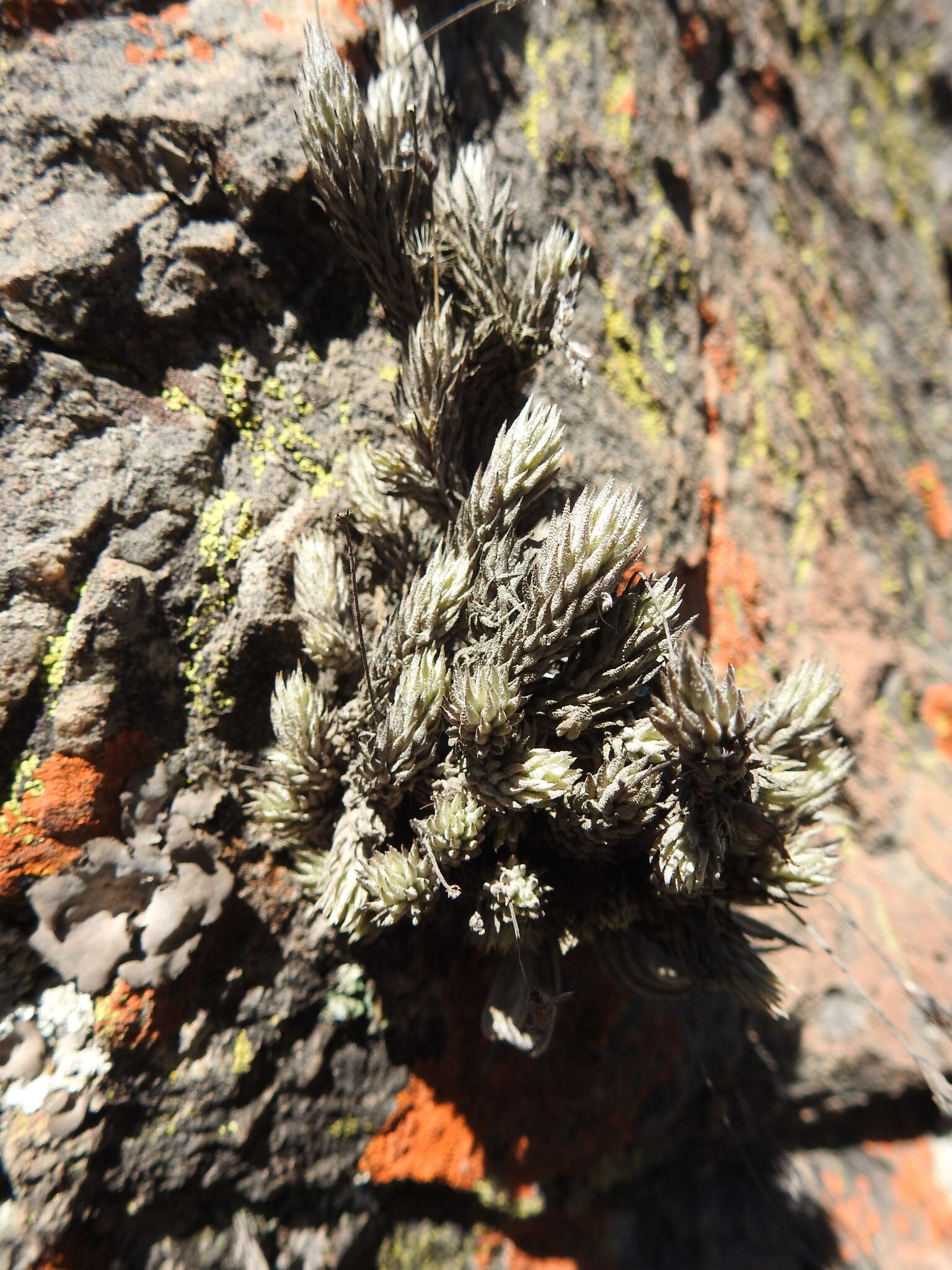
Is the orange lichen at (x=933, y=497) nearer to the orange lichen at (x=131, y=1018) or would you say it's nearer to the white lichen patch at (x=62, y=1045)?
the orange lichen at (x=131, y=1018)

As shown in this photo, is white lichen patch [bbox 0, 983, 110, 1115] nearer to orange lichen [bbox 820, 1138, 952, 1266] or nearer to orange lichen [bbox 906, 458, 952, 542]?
orange lichen [bbox 820, 1138, 952, 1266]

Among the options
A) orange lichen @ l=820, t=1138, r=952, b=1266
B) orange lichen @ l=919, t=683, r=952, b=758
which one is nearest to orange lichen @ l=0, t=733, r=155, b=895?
orange lichen @ l=820, t=1138, r=952, b=1266

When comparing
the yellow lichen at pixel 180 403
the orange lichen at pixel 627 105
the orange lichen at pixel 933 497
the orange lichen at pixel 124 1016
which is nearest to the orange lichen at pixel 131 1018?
the orange lichen at pixel 124 1016

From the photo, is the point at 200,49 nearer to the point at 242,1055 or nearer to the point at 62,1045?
the point at 62,1045

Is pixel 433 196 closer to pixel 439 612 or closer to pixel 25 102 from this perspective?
pixel 25 102

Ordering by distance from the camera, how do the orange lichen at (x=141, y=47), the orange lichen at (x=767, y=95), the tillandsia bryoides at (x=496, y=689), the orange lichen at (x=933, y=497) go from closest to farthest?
1. the tillandsia bryoides at (x=496, y=689)
2. the orange lichen at (x=141, y=47)
3. the orange lichen at (x=767, y=95)
4. the orange lichen at (x=933, y=497)

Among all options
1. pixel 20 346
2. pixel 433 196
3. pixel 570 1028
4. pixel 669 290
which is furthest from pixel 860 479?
pixel 20 346
